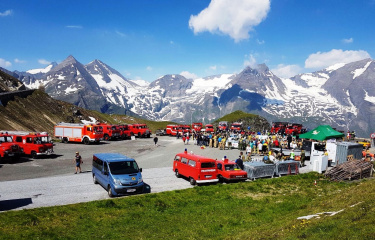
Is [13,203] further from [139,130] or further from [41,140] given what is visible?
[139,130]

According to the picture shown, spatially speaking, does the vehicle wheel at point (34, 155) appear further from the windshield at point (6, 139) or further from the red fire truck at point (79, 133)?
the red fire truck at point (79, 133)

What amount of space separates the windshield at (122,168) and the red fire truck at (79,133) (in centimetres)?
2604

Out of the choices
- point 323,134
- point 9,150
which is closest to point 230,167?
point 323,134

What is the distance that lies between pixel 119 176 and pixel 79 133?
28.2 m

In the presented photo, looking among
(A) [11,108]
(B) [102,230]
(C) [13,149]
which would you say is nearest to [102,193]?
(B) [102,230]

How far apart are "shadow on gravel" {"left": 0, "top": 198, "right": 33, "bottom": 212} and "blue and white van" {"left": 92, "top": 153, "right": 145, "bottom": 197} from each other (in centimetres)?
433

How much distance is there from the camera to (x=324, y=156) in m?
26.2

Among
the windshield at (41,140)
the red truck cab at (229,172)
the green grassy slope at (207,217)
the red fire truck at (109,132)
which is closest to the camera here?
the green grassy slope at (207,217)

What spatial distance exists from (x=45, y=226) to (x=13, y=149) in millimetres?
18130

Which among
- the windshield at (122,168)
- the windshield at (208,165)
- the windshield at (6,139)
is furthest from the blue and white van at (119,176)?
the windshield at (6,139)

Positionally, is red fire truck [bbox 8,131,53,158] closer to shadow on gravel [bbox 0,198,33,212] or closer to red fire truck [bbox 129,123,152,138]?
shadow on gravel [bbox 0,198,33,212]

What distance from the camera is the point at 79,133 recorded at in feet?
142

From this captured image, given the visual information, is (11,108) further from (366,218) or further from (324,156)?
(366,218)

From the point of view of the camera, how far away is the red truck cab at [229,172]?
2216 centimetres
